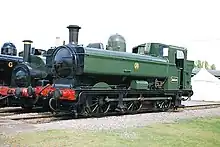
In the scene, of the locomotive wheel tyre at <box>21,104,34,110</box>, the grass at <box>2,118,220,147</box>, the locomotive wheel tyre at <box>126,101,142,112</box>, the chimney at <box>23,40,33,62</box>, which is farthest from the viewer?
the chimney at <box>23,40,33,62</box>

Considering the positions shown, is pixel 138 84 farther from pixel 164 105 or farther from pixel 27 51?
pixel 27 51

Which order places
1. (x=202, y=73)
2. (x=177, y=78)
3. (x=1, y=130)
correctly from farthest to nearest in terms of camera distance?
(x=202, y=73) → (x=177, y=78) → (x=1, y=130)

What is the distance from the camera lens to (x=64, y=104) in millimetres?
13977

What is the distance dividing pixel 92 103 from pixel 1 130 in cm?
492

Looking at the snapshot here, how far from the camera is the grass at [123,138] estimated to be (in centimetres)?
770

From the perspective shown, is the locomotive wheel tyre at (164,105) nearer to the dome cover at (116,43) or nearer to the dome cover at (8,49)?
the dome cover at (116,43)

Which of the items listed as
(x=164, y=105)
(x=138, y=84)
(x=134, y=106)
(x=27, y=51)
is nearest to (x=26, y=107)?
(x=27, y=51)

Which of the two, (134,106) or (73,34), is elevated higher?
(73,34)

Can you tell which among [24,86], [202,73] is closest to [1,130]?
[24,86]

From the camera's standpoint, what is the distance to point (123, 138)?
8.52m

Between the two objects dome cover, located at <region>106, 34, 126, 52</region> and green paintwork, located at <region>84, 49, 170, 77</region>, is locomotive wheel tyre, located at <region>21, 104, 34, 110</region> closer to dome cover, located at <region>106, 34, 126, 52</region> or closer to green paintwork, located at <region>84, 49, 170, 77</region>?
green paintwork, located at <region>84, 49, 170, 77</region>

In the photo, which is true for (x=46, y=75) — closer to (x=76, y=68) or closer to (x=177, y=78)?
(x=76, y=68)

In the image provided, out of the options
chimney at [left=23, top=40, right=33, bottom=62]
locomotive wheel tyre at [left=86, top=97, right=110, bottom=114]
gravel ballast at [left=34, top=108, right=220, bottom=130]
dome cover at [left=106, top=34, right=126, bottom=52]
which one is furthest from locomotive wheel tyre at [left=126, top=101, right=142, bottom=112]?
chimney at [left=23, top=40, right=33, bottom=62]

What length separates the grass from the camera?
770 centimetres
